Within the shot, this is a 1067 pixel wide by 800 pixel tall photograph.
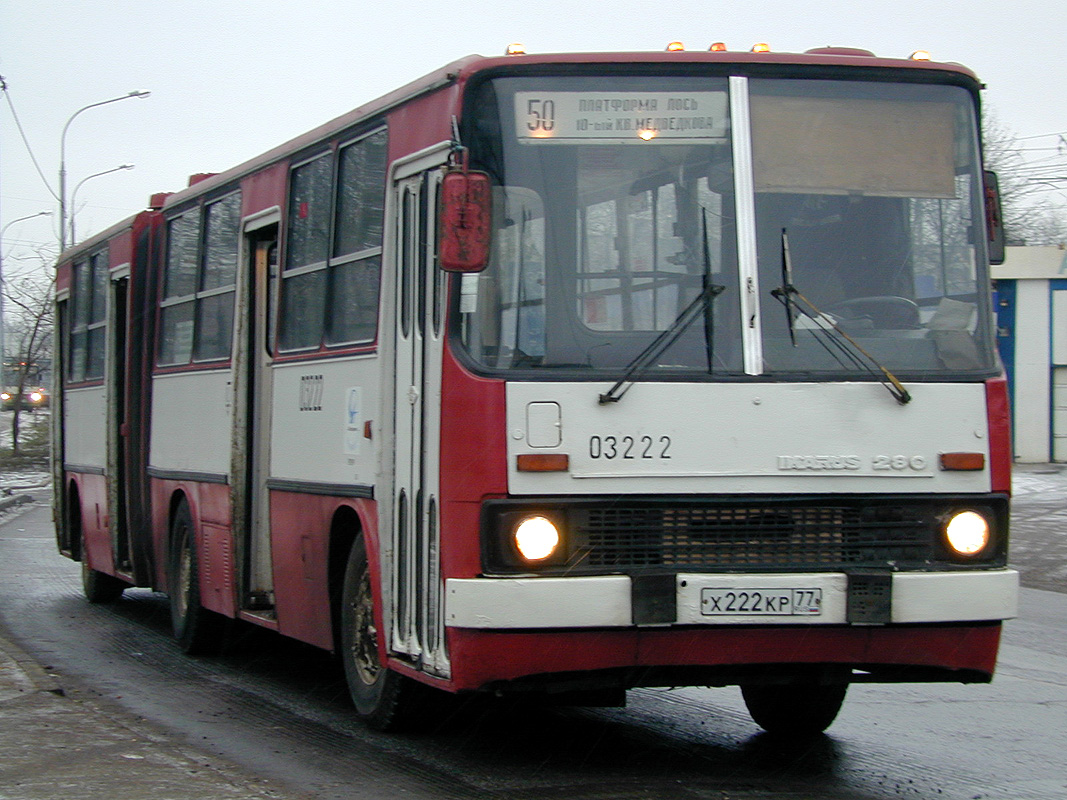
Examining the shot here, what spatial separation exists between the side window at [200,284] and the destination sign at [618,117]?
4.23 meters

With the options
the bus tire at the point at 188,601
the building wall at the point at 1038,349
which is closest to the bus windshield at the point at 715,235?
the bus tire at the point at 188,601

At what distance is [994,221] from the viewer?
697cm

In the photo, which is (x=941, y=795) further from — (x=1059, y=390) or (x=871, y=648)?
(x=1059, y=390)

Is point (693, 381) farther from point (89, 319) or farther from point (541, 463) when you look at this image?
point (89, 319)

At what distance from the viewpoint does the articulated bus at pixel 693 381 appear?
20.5ft

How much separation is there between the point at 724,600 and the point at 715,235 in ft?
4.80

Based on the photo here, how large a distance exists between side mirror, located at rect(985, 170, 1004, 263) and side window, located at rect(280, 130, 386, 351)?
9.01 feet

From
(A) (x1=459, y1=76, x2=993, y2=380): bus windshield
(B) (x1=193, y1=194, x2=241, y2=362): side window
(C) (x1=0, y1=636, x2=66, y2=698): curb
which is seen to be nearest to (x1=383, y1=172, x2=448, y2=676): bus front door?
(A) (x1=459, y1=76, x2=993, y2=380): bus windshield

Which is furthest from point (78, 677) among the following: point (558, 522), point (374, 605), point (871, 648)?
point (871, 648)

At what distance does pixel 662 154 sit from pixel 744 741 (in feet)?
9.64

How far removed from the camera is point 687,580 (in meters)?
6.20

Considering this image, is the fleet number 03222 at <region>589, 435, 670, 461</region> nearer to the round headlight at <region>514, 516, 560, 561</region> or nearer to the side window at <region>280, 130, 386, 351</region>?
the round headlight at <region>514, 516, 560, 561</region>

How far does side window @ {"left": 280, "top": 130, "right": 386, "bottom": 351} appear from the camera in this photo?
25.7 ft

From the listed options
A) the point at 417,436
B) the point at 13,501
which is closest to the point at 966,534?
the point at 417,436
